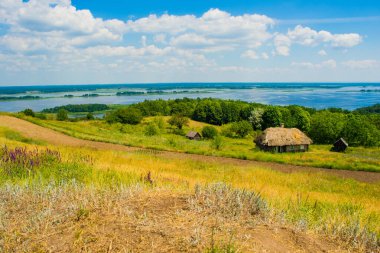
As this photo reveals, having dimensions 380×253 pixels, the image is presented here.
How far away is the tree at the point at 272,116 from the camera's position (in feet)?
350

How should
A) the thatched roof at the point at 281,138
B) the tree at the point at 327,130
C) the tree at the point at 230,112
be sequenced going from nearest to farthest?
the thatched roof at the point at 281,138, the tree at the point at 327,130, the tree at the point at 230,112

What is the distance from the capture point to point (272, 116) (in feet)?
352

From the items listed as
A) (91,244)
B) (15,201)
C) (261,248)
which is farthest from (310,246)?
(15,201)

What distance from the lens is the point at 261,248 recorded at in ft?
13.3

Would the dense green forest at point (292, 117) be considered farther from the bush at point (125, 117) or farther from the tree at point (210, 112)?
the bush at point (125, 117)

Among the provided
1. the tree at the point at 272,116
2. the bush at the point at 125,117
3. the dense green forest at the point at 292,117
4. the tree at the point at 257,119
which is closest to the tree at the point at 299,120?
the dense green forest at the point at 292,117

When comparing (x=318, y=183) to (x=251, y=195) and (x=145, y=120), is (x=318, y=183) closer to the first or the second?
(x=251, y=195)

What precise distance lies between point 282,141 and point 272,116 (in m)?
51.7

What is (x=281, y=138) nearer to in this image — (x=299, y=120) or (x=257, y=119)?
(x=299, y=120)

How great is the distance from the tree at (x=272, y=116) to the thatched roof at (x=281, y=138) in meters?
47.1

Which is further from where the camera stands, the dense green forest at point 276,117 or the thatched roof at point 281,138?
the dense green forest at point 276,117

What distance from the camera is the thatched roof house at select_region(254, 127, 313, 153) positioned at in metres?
56.9

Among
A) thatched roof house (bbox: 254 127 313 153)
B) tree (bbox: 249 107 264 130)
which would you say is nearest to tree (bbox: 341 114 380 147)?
thatched roof house (bbox: 254 127 313 153)

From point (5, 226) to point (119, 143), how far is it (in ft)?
94.3
